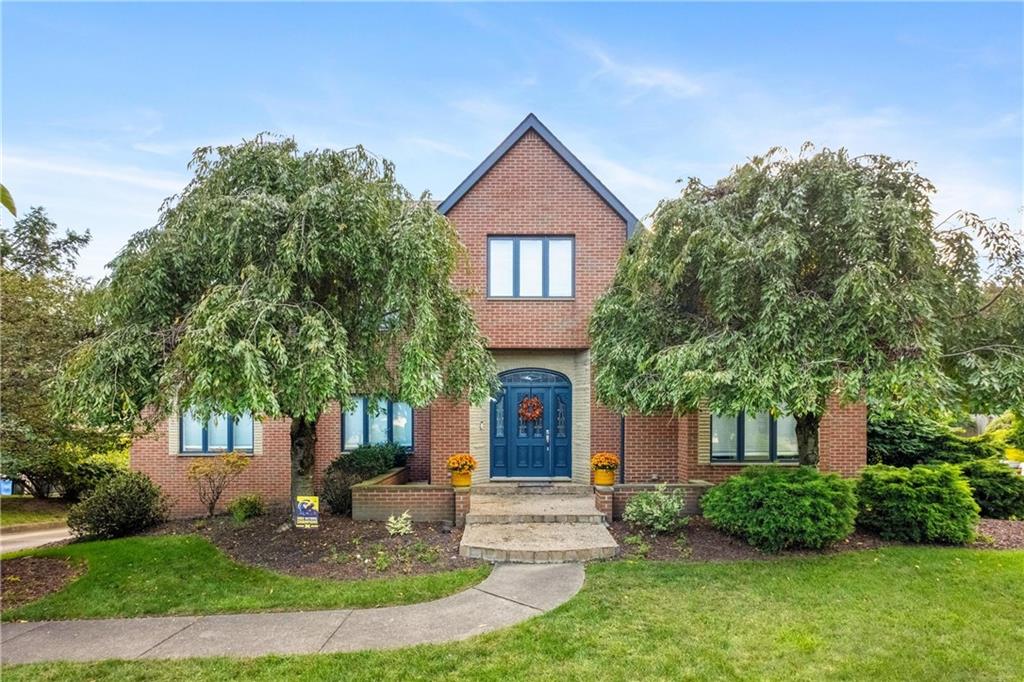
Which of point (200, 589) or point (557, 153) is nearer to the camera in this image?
point (200, 589)

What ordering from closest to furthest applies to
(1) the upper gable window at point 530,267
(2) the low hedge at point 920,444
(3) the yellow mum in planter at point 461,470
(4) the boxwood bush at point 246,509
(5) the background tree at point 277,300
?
(5) the background tree at point 277,300 → (3) the yellow mum in planter at point 461,470 → (4) the boxwood bush at point 246,509 → (1) the upper gable window at point 530,267 → (2) the low hedge at point 920,444

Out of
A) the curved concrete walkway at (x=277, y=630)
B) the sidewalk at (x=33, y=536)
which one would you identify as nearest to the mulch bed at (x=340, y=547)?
the curved concrete walkway at (x=277, y=630)

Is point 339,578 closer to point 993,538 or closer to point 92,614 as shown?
point 92,614

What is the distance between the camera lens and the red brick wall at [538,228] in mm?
10852

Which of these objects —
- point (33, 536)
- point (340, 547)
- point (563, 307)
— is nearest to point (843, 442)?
point (563, 307)

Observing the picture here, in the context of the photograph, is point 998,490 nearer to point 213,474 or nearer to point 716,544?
point 716,544

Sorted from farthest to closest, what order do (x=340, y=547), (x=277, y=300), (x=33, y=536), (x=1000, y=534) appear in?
(x=33, y=536) < (x=1000, y=534) < (x=340, y=547) < (x=277, y=300)

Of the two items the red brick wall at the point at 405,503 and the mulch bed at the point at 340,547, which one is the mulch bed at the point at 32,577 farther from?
the red brick wall at the point at 405,503

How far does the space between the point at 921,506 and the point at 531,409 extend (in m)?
7.00

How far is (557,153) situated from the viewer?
1108 cm

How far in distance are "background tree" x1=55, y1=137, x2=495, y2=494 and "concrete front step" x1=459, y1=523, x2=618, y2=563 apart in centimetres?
223

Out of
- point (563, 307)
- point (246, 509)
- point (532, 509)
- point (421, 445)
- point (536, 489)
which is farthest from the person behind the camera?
point (421, 445)

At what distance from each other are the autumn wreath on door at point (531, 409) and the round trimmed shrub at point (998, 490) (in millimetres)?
8288

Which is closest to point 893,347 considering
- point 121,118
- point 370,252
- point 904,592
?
point 904,592
